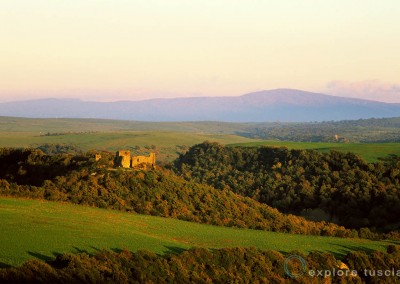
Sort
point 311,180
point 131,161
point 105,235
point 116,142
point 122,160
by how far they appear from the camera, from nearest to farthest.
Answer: point 105,235 < point 122,160 < point 131,161 < point 311,180 < point 116,142

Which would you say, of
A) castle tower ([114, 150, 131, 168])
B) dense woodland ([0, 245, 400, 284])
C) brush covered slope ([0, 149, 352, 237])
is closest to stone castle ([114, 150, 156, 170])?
castle tower ([114, 150, 131, 168])

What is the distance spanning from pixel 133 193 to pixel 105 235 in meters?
17.3

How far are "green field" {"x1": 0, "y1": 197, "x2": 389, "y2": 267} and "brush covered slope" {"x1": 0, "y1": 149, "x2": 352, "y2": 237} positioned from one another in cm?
352

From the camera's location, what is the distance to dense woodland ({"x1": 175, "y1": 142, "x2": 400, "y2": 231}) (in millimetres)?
59156

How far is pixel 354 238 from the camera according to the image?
1528 inches

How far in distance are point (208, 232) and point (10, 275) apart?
1580 centimetres

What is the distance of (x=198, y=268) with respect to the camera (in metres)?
25.2

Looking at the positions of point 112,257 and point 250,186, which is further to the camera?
point 250,186

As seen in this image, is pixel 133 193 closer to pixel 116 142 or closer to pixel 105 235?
pixel 105 235

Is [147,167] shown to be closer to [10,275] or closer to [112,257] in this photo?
[112,257]

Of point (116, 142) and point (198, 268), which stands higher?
point (198, 268)

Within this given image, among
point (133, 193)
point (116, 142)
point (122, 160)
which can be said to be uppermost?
point (122, 160)

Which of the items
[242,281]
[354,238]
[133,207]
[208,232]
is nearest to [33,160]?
[133,207]

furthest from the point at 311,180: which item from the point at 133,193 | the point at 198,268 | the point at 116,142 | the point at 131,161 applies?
the point at 116,142
